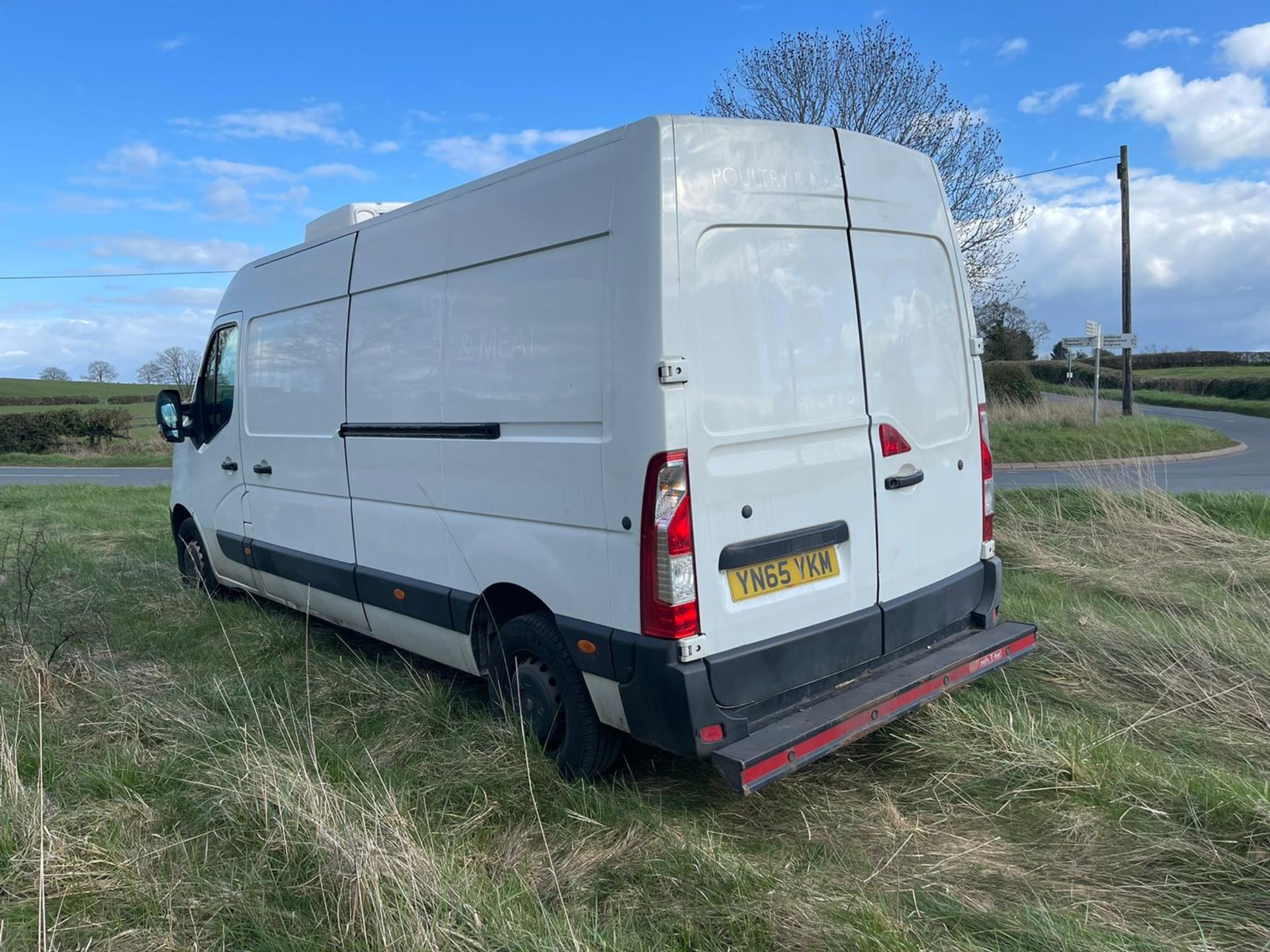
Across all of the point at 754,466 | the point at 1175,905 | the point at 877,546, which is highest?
the point at 754,466

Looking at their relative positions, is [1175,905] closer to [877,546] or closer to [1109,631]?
[877,546]

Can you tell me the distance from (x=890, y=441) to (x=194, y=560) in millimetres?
5799

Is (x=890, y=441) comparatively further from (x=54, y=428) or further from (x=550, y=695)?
(x=54, y=428)

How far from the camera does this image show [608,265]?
3.29 m

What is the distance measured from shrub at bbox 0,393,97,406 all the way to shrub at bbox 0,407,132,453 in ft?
47.5

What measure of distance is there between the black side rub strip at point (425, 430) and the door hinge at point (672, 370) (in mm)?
1026

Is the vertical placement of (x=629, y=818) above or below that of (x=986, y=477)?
below

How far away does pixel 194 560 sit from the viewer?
23.7 feet

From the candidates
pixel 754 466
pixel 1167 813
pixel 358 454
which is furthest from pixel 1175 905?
pixel 358 454

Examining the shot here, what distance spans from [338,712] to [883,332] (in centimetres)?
323

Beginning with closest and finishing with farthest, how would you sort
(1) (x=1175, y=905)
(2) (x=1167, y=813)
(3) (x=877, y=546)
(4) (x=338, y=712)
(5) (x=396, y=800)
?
(1) (x=1175, y=905), (2) (x=1167, y=813), (5) (x=396, y=800), (3) (x=877, y=546), (4) (x=338, y=712)

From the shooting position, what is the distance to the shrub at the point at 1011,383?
24.5 meters

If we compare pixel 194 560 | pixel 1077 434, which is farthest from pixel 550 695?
pixel 1077 434

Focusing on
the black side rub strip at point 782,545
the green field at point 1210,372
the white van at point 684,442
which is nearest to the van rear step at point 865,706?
the white van at point 684,442
